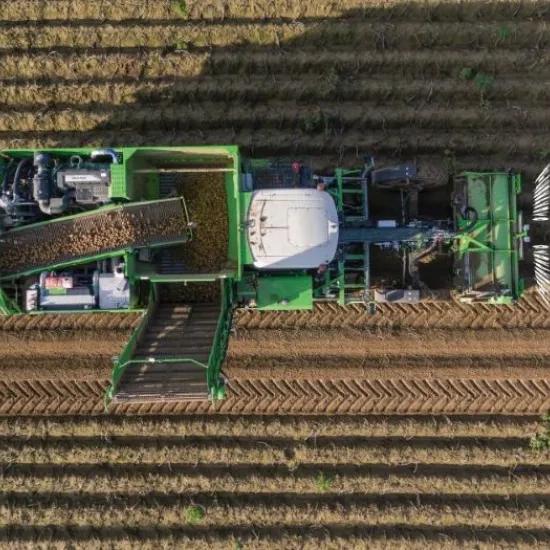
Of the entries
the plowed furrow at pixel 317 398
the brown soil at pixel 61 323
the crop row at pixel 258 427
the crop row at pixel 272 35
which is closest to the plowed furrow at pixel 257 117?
the crop row at pixel 272 35

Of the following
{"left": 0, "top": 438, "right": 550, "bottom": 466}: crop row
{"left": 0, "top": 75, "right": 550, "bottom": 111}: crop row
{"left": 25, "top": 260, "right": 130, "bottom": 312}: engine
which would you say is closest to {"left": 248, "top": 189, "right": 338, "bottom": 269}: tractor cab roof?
{"left": 25, "top": 260, "right": 130, "bottom": 312}: engine

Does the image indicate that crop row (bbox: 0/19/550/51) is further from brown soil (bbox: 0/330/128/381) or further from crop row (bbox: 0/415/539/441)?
crop row (bbox: 0/415/539/441)

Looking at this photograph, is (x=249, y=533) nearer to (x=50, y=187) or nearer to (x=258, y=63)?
(x=50, y=187)

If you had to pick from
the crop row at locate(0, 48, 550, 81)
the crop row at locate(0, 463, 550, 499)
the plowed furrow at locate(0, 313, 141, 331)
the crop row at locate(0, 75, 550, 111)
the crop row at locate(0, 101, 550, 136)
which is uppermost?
the crop row at locate(0, 48, 550, 81)

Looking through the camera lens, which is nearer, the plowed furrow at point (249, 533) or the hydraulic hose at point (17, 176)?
the hydraulic hose at point (17, 176)

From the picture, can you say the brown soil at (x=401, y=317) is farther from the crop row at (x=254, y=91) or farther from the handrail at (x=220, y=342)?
the crop row at (x=254, y=91)

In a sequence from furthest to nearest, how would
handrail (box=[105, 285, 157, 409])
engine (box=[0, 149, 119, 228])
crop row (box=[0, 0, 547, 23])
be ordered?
crop row (box=[0, 0, 547, 23]) < engine (box=[0, 149, 119, 228]) < handrail (box=[105, 285, 157, 409])

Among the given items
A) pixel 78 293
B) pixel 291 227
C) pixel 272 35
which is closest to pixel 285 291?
pixel 291 227

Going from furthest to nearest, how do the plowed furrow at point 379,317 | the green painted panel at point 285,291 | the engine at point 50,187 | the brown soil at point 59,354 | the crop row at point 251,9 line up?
1. the crop row at point 251,9
2. the plowed furrow at point 379,317
3. the brown soil at point 59,354
4. the green painted panel at point 285,291
5. the engine at point 50,187
